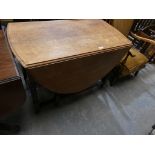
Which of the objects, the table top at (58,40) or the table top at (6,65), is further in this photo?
the table top at (58,40)

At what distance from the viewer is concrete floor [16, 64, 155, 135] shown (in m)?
1.50

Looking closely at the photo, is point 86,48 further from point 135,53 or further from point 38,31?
point 135,53

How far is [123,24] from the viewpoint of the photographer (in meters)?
1.96

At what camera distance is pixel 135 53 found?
197 centimetres

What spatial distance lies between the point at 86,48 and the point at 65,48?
0.58 ft

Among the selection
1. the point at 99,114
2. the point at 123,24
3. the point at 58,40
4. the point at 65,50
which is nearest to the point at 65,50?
the point at 65,50

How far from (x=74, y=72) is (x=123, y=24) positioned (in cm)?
118

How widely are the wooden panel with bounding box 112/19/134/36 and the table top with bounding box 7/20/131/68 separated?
1.13 ft

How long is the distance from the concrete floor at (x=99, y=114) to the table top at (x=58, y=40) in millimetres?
744

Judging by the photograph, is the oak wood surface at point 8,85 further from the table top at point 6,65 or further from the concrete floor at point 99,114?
the concrete floor at point 99,114

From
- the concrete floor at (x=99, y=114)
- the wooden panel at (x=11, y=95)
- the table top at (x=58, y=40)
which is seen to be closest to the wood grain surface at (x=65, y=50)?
the table top at (x=58, y=40)

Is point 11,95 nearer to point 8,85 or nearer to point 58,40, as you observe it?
point 8,85

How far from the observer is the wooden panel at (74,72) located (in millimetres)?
1066
